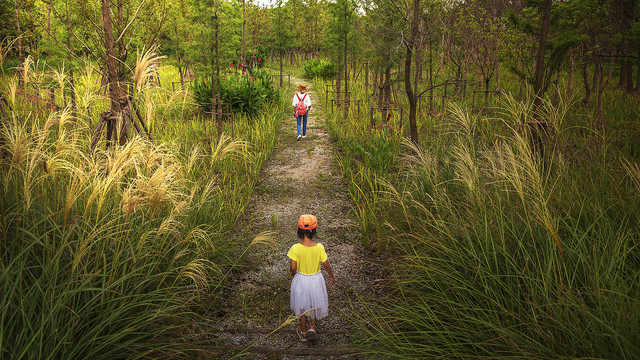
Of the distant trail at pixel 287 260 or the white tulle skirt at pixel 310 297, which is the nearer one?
the distant trail at pixel 287 260

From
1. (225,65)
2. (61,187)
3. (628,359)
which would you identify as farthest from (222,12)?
(628,359)

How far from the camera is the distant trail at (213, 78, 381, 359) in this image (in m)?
3.22

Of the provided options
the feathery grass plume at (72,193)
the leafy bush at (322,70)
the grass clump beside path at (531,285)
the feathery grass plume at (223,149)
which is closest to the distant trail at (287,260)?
the grass clump beside path at (531,285)

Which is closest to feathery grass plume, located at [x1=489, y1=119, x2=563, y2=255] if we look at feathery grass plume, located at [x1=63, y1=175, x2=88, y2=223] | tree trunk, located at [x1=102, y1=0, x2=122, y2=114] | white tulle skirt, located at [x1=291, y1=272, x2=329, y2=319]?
white tulle skirt, located at [x1=291, y1=272, x2=329, y2=319]

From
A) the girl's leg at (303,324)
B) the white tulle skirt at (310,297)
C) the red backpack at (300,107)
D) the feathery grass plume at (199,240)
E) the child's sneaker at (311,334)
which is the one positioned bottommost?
the child's sneaker at (311,334)

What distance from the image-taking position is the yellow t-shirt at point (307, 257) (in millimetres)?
3400

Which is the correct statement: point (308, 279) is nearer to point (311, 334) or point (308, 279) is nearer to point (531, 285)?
point (311, 334)

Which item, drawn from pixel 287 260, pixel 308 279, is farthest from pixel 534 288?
pixel 287 260

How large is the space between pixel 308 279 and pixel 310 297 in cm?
16

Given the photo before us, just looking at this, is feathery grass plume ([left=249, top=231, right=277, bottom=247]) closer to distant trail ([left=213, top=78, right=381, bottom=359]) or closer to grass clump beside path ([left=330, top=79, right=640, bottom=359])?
distant trail ([left=213, top=78, right=381, bottom=359])

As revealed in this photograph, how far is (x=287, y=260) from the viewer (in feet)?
15.2

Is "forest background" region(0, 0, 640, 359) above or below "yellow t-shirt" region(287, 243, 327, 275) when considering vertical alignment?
above

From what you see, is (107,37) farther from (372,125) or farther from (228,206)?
(372,125)

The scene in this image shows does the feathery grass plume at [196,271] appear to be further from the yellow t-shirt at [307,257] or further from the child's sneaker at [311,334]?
the child's sneaker at [311,334]
